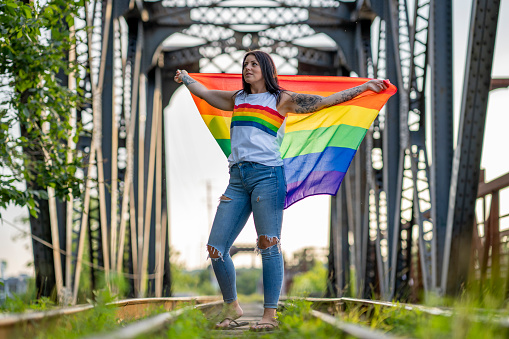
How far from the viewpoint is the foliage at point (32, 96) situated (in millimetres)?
5105

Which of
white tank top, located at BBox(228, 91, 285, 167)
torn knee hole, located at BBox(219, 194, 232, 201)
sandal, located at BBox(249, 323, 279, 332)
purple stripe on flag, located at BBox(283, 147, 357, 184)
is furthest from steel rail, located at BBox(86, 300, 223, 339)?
purple stripe on flag, located at BBox(283, 147, 357, 184)

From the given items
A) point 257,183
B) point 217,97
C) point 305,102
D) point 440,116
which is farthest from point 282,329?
point 440,116

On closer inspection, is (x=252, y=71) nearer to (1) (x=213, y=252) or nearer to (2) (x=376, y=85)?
(2) (x=376, y=85)

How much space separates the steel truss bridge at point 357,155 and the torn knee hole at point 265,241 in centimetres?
100

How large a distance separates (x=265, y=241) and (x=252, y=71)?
1.15 meters

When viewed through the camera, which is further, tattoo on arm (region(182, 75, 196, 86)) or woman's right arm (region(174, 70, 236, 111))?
tattoo on arm (region(182, 75, 196, 86))

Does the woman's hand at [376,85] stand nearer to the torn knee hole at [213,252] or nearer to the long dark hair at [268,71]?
the long dark hair at [268,71]

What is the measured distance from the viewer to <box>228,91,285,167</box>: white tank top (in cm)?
431

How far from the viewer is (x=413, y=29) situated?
890 cm

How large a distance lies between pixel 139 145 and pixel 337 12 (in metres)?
5.63

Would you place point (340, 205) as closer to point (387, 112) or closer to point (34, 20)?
point (387, 112)

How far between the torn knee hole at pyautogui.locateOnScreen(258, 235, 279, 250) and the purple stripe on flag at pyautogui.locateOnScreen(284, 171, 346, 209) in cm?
71

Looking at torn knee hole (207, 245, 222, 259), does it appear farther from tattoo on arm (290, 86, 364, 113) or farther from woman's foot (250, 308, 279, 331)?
tattoo on arm (290, 86, 364, 113)

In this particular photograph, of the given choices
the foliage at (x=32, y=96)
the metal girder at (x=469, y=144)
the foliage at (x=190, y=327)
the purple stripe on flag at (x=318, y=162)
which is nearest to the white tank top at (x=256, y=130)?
the purple stripe on flag at (x=318, y=162)
